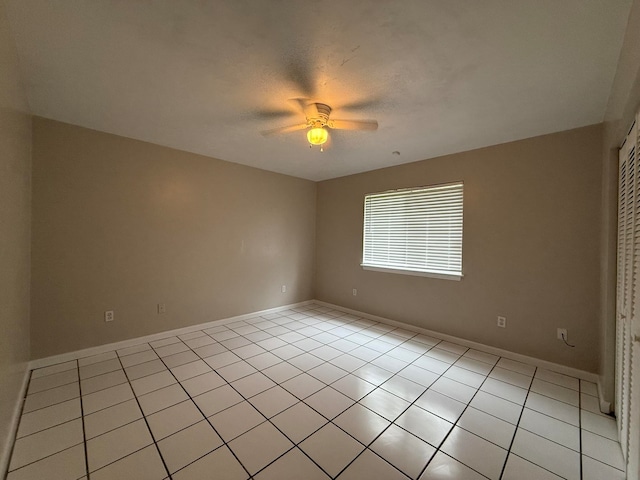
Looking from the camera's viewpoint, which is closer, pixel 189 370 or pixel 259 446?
pixel 259 446

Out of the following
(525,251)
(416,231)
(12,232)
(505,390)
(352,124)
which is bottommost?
(505,390)

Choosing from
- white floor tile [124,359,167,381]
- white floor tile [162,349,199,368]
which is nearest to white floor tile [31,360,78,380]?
white floor tile [124,359,167,381]

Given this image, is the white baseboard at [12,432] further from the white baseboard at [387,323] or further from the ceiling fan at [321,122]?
the ceiling fan at [321,122]

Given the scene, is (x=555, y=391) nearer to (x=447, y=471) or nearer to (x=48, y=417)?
(x=447, y=471)

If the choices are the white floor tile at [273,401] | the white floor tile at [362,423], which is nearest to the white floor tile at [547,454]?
the white floor tile at [362,423]

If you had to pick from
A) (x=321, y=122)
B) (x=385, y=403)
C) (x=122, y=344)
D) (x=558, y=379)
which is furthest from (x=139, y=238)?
(x=558, y=379)

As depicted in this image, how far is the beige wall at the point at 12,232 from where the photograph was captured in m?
1.39

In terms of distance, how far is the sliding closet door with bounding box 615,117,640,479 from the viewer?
4.09 feet

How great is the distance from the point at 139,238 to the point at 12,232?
1334 millimetres

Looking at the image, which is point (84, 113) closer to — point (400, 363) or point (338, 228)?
Answer: point (338, 228)

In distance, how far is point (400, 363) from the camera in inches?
104

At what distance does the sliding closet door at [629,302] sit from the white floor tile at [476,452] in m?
0.56

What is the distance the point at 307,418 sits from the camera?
178 cm

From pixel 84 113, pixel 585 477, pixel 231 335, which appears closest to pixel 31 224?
pixel 84 113
